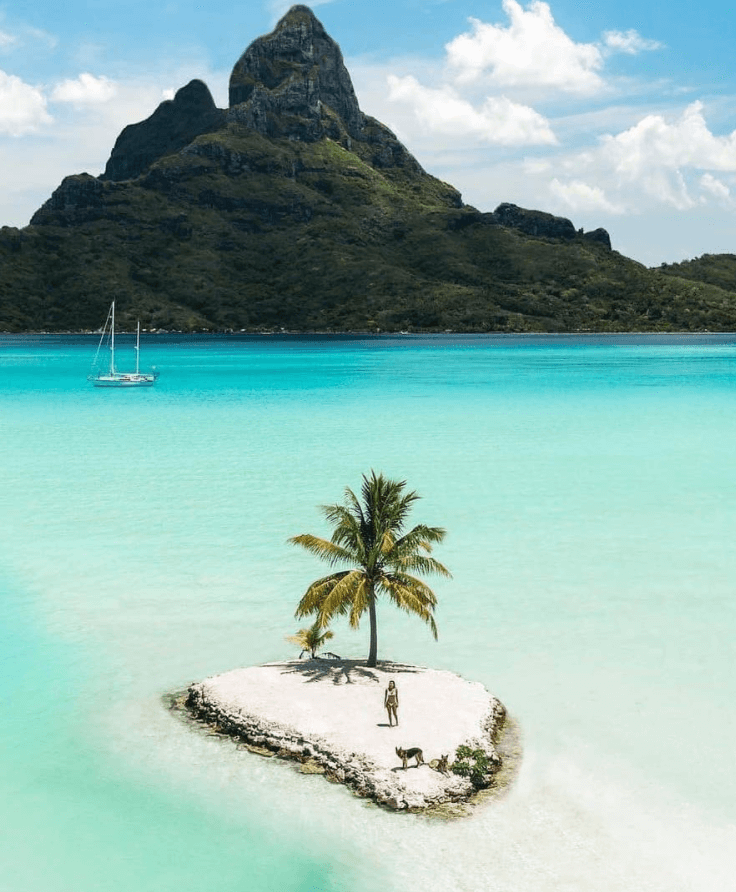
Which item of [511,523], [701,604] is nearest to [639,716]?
[701,604]

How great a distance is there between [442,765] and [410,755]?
0.72m

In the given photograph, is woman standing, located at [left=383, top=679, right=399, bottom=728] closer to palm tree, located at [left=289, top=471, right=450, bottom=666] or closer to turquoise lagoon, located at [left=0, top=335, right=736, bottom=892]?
turquoise lagoon, located at [left=0, top=335, right=736, bottom=892]

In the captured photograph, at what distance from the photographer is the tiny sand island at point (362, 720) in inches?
748

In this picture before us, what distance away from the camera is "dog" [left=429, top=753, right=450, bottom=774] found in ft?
62.6

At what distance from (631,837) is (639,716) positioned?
5858 millimetres

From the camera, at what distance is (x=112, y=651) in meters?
28.1

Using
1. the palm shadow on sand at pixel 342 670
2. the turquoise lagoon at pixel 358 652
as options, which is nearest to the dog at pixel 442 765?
the turquoise lagoon at pixel 358 652

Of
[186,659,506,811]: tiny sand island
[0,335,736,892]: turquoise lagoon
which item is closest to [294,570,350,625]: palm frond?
[186,659,506,811]: tiny sand island

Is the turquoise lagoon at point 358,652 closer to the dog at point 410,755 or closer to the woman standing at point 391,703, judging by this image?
the dog at point 410,755

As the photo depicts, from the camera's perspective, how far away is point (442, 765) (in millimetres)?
19109

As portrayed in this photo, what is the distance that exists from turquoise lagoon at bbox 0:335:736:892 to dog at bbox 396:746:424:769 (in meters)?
0.89

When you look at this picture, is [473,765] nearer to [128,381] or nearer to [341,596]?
[341,596]

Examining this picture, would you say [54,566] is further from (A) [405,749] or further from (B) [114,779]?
(A) [405,749]

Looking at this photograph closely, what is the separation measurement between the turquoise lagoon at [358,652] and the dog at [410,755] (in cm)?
89
